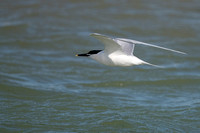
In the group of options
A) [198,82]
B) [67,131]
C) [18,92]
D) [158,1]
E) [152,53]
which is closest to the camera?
→ [67,131]

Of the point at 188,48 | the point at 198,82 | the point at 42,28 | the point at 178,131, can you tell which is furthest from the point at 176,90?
the point at 42,28

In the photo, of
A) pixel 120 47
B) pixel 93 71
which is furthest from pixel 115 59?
pixel 93 71

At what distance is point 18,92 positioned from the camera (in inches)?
344

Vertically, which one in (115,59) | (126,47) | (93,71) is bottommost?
(93,71)

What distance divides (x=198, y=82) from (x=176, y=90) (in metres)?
0.70

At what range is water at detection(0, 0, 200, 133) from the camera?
24.0 ft

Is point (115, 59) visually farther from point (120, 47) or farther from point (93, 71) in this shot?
point (93, 71)

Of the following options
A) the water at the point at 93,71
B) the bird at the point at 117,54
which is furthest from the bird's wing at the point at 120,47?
the water at the point at 93,71

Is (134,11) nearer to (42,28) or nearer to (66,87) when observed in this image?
(42,28)

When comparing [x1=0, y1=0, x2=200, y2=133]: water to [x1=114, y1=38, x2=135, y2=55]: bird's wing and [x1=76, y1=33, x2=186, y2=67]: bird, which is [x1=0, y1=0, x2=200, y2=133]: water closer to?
[x1=76, y1=33, x2=186, y2=67]: bird

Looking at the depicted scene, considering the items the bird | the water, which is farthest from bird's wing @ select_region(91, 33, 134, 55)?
the water

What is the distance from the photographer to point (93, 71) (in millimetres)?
10328

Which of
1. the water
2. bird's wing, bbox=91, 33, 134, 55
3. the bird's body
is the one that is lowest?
the water

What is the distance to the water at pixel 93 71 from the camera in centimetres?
731
